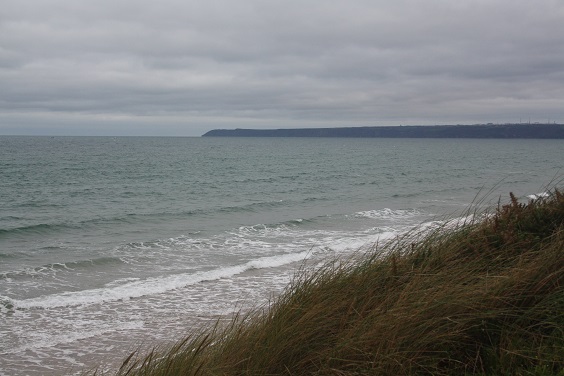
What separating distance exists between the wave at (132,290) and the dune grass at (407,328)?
4529 mm

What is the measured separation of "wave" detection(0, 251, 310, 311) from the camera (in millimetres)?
10609

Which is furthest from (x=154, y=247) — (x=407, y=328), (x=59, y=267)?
(x=407, y=328)

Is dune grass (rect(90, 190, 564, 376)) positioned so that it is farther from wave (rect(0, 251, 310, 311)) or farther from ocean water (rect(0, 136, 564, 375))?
wave (rect(0, 251, 310, 311))

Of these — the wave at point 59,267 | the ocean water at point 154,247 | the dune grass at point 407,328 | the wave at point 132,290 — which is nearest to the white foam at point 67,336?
the ocean water at point 154,247

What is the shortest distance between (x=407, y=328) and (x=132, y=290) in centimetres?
836

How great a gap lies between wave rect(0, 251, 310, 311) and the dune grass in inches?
178

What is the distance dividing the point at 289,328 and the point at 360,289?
1065 mm

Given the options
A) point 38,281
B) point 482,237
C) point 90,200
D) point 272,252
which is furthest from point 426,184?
point 482,237

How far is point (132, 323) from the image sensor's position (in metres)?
9.42

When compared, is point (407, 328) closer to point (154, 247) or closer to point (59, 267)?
point (59, 267)

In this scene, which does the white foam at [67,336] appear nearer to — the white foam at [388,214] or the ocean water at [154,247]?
the ocean water at [154,247]

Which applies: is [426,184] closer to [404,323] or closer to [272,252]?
[272,252]

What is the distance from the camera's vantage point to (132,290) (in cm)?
1154

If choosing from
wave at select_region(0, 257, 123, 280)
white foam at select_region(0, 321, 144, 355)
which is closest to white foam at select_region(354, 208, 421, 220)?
wave at select_region(0, 257, 123, 280)
